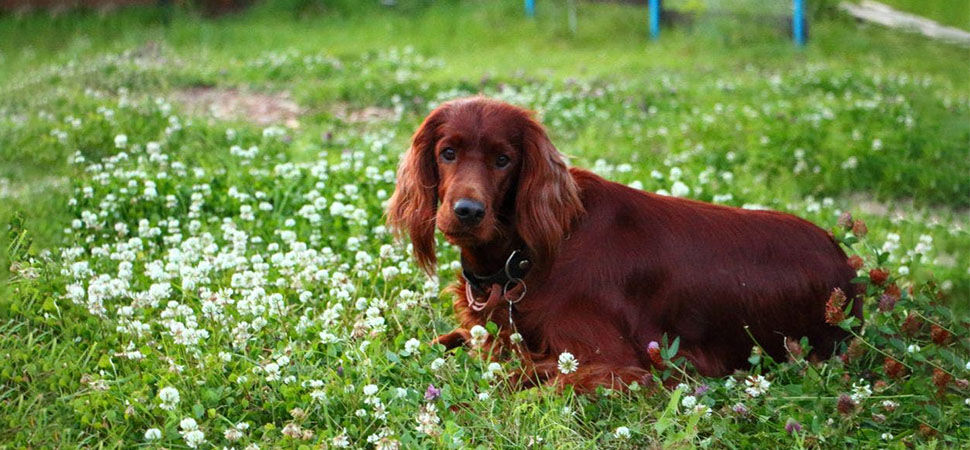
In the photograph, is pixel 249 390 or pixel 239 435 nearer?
pixel 239 435

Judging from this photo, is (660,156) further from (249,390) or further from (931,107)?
(249,390)

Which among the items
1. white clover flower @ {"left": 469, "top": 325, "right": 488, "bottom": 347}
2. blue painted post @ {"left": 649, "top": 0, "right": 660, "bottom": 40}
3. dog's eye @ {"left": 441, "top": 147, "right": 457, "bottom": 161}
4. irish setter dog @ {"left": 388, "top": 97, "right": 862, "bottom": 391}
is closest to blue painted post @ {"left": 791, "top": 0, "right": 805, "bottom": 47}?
blue painted post @ {"left": 649, "top": 0, "right": 660, "bottom": 40}

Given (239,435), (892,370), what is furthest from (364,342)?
(892,370)

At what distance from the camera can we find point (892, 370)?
376 cm

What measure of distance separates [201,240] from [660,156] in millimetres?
3677

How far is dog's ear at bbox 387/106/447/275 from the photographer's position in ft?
13.2

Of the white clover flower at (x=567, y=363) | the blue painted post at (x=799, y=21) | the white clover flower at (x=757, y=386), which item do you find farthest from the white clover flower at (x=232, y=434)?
the blue painted post at (x=799, y=21)

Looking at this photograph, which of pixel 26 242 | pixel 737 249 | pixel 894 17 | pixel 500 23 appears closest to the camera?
pixel 737 249

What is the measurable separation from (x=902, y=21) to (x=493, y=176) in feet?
44.5

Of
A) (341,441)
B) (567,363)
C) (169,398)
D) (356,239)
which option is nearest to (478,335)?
(567,363)

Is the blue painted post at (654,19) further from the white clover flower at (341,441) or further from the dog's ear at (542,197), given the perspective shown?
the white clover flower at (341,441)

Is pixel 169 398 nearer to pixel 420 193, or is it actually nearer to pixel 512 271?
pixel 420 193

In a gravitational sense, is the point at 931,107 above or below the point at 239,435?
below

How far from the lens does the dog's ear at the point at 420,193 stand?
403 centimetres
